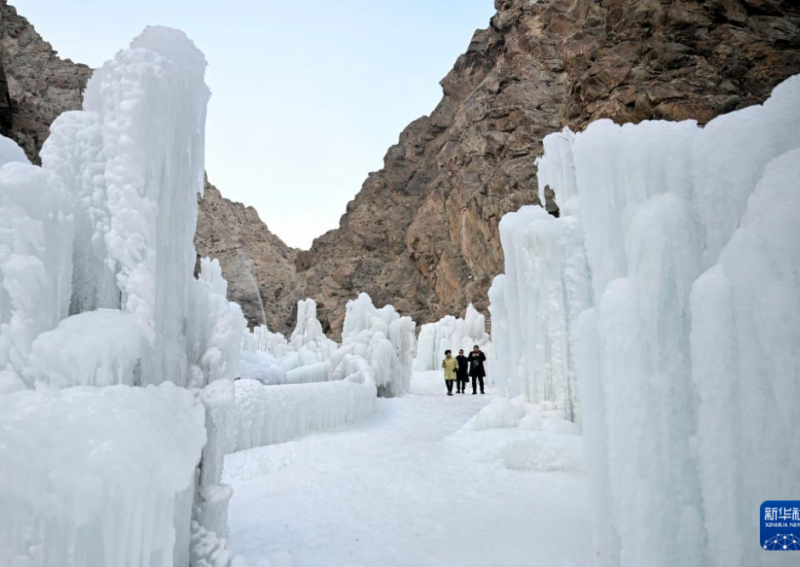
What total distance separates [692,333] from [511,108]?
36689 millimetres

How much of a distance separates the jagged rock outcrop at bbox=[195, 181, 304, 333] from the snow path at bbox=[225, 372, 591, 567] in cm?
5406

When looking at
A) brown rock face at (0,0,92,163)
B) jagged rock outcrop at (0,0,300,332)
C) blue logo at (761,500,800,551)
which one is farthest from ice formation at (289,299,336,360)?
blue logo at (761,500,800,551)

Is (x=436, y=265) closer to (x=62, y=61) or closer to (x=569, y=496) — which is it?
(x=62, y=61)

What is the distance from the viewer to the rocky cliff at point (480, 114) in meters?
17.0

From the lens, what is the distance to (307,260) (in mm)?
63125

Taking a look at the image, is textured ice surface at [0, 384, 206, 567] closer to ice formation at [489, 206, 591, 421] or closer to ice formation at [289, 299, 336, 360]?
ice formation at [489, 206, 591, 421]

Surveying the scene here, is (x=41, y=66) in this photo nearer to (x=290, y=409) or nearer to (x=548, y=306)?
(x=290, y=409)

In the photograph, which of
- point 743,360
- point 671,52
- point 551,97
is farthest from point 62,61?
point 743,360

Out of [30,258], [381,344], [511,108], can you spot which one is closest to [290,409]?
[381,344]

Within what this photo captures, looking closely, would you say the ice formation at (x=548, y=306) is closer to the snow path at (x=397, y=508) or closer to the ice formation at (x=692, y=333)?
the snow path at (x=397, y=508)

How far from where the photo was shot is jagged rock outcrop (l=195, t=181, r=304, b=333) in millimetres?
64125

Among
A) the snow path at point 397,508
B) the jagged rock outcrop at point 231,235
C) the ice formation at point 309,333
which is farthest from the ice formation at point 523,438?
the jagged rock outcrop at point 231,235

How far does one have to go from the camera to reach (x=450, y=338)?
29.1 metres

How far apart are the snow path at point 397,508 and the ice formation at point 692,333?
167cm
